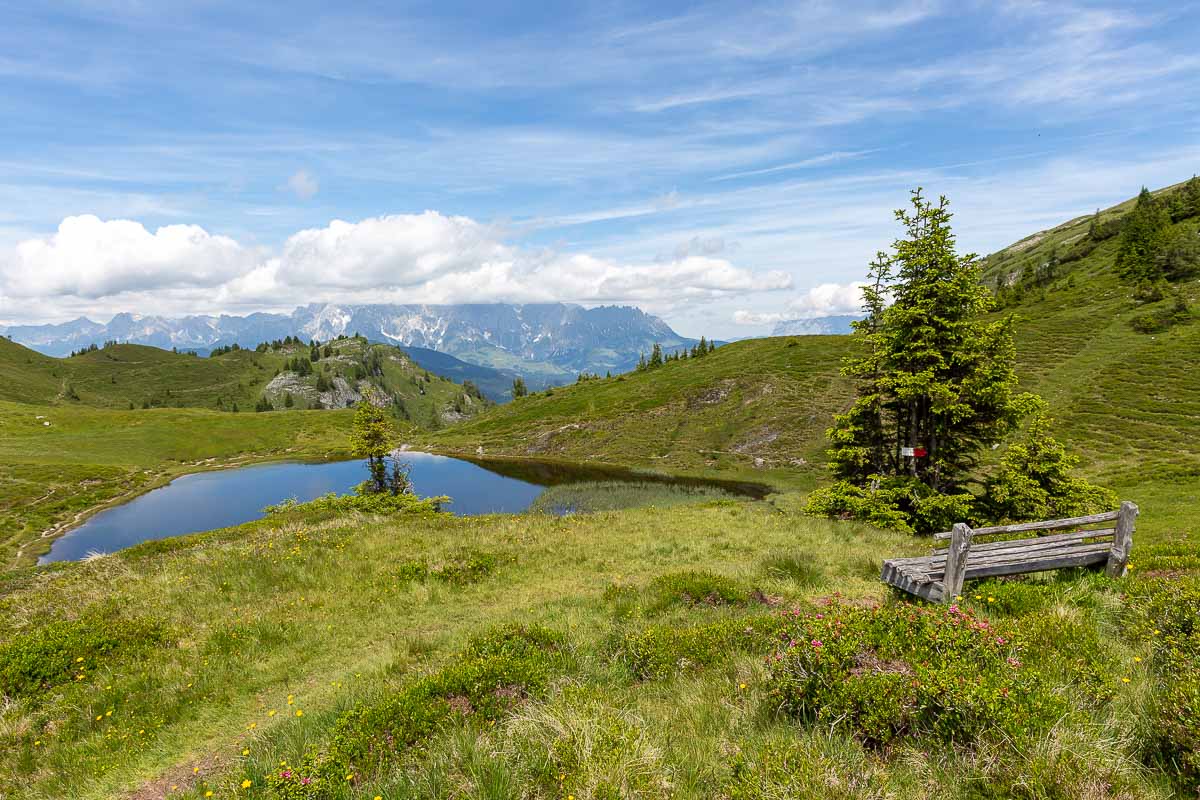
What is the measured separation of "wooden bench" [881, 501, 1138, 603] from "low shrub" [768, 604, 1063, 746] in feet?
14.4

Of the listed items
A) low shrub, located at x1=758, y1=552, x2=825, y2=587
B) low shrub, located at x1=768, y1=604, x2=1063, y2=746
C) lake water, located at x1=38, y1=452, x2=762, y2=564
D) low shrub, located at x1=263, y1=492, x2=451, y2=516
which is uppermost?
low shrub, located at x1=768, y1=604, x2=1063, y2=746

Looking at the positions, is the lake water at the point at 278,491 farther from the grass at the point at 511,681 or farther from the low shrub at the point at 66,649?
the low shrub at the point at 66,649

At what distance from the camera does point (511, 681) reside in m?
7.63

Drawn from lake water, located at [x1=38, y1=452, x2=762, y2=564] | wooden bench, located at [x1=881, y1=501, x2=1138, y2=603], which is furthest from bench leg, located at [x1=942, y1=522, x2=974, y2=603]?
lake water, located at [x1=38, y1=452, x2=762, y2=564]

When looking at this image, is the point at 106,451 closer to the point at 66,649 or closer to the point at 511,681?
the point at 66,649

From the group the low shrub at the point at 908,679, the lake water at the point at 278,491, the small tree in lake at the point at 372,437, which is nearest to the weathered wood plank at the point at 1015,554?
the low shrub at the point at 908,679

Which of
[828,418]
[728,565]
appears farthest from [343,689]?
[828,418]

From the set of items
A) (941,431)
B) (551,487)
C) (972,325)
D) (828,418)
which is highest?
(972,325)

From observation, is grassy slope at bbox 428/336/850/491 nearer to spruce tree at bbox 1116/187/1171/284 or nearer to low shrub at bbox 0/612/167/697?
spruce tree at bbox 1116/187/1171/284

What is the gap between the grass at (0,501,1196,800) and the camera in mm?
4844

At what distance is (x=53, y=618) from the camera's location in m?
12.6

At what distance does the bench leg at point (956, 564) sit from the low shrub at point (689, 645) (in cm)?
431

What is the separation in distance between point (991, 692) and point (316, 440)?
Result: 154 m

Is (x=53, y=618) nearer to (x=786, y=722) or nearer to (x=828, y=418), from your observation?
(x=786, y=722)
